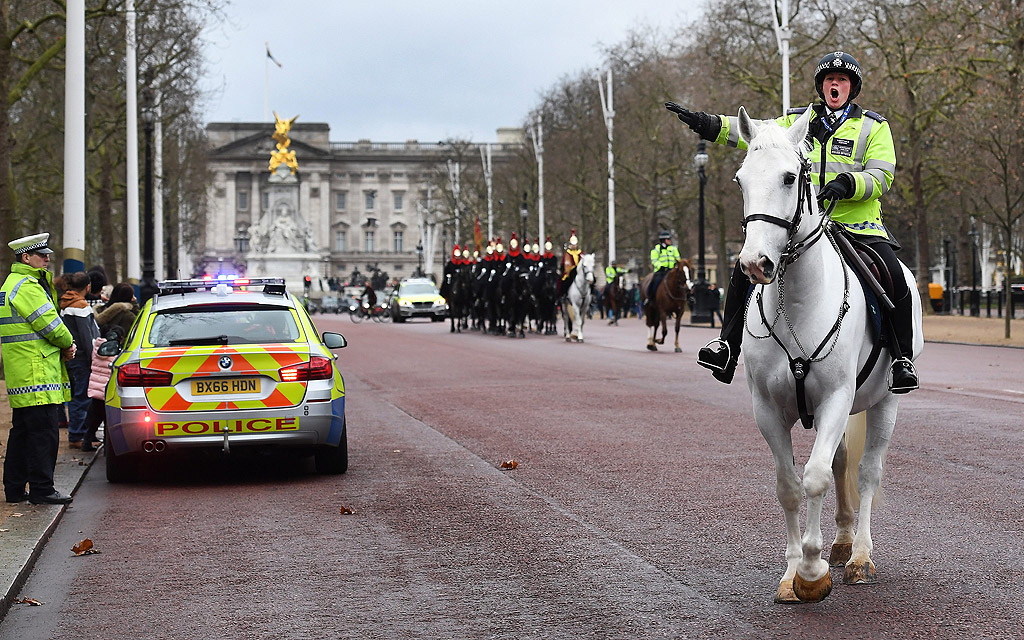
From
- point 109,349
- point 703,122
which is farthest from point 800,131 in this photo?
point 109,349

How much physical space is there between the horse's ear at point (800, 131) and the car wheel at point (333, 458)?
5.55 metres

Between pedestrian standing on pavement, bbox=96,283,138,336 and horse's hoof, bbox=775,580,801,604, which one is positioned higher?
pedestrian standing on pavement, bbox=96,283,138,336

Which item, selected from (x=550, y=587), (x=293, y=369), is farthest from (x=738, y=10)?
(x=550, y=587)

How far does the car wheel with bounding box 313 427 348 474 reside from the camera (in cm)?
1085

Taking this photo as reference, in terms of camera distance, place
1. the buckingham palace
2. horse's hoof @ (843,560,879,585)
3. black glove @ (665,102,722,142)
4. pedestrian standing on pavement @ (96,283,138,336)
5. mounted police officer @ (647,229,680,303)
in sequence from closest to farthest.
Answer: horse's hoof @ (843,560,879,585) → black glove @ (665,102,722,142) → pedestrian standing on pavement @ (96,283,138,336) → mounted police officer @ (647,229,680,303) → the buckingham palace

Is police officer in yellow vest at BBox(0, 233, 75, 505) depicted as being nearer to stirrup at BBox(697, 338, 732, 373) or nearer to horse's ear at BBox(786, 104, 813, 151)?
stirrup at BBox(697, 338, 732, 373)

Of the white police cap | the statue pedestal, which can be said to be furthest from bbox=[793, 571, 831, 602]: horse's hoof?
the statue pedestal

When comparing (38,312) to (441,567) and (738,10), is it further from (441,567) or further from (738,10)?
(738,10)

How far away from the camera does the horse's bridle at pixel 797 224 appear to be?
5855mm

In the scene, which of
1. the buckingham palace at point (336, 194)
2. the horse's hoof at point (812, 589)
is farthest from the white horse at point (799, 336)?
the buckingham palace at point (336, 194)

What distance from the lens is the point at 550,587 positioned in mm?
6672

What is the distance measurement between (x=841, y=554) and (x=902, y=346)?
3.48ft

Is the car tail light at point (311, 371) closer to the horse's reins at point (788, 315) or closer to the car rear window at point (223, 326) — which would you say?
the car rear window at point (223, 326)

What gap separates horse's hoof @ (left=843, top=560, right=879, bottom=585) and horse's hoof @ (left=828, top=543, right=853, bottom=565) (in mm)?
292
